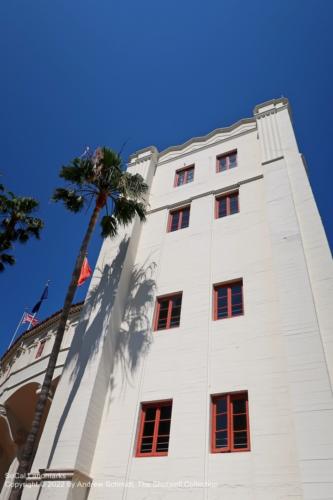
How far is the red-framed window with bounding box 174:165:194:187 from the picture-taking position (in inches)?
709

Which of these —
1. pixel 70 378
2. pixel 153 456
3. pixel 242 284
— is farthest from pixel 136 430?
pixel 242 284

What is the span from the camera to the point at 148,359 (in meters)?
11.5

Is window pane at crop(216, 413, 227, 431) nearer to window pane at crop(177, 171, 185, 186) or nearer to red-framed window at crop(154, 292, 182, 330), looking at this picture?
red-framed window at crop(154, 292, 182, 330)

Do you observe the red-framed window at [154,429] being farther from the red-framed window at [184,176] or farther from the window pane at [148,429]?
the red-framed window at [184,176]

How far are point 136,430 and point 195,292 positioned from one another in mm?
4768

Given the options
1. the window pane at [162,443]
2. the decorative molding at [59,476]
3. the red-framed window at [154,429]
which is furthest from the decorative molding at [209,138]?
the decorative molding at [59,476]

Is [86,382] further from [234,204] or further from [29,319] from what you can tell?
[29,319]

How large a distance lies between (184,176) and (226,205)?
4089 millimetres

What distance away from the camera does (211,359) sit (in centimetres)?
1034

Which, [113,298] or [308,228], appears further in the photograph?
[113,298]

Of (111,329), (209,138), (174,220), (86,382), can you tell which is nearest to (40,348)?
(111,329)

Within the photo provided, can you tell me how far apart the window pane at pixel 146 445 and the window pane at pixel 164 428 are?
36 cm

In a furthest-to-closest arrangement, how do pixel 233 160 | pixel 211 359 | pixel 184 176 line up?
pixel 184 176, pixel 233 160, pixel 211 359

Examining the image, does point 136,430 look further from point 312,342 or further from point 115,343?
point 312,342
